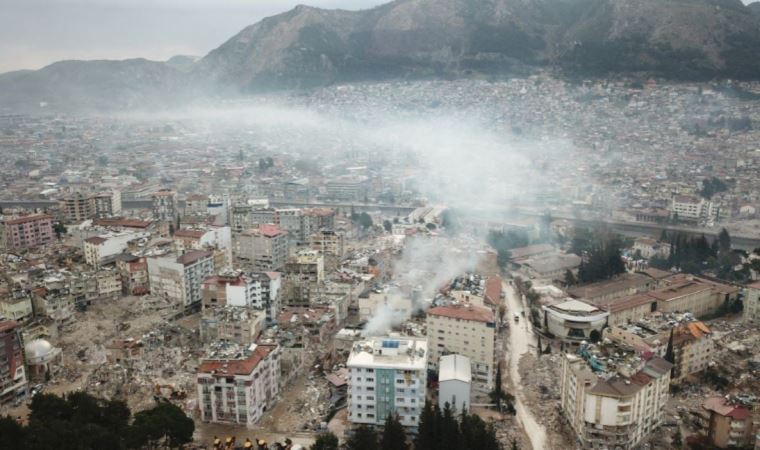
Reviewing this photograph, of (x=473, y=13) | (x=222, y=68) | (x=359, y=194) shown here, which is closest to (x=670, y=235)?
(x=359, y=194)

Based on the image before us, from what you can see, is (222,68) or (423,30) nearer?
(423,30)

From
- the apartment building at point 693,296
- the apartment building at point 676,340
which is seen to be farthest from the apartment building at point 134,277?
the apartment building at point 693,296

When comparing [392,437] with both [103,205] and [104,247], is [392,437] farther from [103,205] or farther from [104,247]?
[103,205]

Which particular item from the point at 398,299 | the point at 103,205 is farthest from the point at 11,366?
the point at 103,205

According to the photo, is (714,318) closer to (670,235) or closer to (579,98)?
(670,235)

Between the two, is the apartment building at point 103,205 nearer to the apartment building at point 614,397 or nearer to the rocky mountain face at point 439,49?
the apartment building at point 614,397

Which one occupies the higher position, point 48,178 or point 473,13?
point 473,13

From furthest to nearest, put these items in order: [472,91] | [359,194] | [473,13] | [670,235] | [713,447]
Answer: [473,13] < [472,91] < [359,194] < [670,235] < [713,447]

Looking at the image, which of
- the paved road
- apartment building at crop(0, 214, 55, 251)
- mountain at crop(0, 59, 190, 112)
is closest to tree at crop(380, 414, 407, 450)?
the paved road

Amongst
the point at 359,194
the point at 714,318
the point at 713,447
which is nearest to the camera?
the point at 713,447
